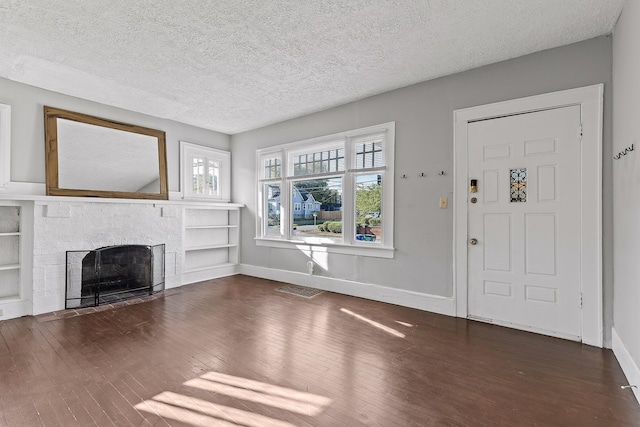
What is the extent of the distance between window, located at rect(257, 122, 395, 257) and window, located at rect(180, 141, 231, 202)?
0.87 m

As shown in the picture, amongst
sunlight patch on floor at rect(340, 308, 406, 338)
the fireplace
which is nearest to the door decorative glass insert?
sunlight patch on floor at rect(340, 308, 406, 338)

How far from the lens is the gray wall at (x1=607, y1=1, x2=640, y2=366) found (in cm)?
215

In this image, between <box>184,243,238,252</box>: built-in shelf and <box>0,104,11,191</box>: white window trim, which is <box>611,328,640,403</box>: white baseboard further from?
<box>0,104,11,191</box>: white window trim

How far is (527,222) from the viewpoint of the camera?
3223 mm

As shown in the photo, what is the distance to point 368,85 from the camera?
13.2 feet

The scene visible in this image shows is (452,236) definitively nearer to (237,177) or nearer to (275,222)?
(275,222)

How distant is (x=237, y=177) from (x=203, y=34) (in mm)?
3650

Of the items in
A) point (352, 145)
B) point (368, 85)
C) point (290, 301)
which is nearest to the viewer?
point (368, 85)

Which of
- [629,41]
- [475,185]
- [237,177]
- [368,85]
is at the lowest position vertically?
[475,185]

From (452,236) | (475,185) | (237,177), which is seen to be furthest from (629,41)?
(237,177)

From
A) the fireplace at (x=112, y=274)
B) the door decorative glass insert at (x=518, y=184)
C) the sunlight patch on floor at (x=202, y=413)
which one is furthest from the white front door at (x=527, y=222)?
the fireplace at (x=112, y=274)

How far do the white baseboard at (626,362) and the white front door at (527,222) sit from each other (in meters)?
0.29

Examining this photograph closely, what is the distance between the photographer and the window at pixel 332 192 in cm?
436

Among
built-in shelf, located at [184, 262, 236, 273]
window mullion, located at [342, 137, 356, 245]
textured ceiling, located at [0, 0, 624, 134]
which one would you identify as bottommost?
built-in shelf, located at [184, 262, 236, 273]
